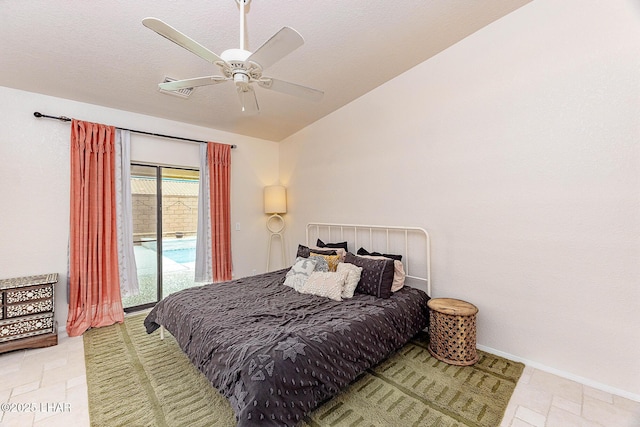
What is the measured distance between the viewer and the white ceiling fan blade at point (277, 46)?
130cm

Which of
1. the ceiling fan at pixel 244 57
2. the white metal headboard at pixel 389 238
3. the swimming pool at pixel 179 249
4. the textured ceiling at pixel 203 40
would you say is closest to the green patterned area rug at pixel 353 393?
the white metal headboard at pixel 389 238

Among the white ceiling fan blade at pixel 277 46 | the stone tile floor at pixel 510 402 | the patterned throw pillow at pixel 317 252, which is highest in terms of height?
the white ceiling fan blade at pixel 277 46

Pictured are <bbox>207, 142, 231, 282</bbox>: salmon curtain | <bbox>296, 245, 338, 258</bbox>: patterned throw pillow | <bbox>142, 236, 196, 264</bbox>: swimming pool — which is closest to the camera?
<bbox>296, 245, 338, 258</bbox>: patterned throw pillow

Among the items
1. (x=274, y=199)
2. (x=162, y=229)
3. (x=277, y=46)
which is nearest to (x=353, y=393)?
(x=277, y=46)

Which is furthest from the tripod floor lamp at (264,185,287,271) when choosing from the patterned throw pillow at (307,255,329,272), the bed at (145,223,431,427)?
the patterned throw pillow at (307,255,329,272)

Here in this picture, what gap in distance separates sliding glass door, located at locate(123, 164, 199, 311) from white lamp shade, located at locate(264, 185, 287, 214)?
1092 mm

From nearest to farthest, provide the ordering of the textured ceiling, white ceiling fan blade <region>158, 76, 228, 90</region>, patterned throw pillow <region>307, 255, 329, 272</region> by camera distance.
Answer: white ceiling fan blade <region>158, 76, 228, 90</region> < the textured ceiling < patterned throw pillow <region>307, 255, 329, 272</region>

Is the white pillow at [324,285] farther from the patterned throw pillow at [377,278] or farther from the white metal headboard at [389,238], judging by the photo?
the white metal headboard at [389,238]

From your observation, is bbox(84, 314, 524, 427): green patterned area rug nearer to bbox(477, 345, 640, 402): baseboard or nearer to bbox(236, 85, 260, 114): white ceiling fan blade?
bbox(477, 345, 640, 402): baseboard

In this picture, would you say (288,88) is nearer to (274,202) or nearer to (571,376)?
(274,202)

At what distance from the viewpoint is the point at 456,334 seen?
2139mm

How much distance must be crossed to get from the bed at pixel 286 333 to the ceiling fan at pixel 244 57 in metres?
1.65

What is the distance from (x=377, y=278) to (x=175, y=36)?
231 centimetres

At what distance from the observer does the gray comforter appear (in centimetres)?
140
